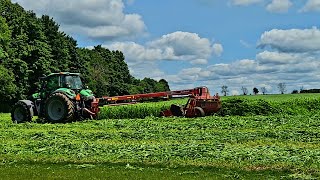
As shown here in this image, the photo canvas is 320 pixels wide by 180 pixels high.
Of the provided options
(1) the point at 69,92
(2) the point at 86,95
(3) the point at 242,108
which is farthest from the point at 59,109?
(3) the point at 242,108

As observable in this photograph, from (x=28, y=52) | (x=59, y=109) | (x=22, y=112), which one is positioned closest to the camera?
(x=59, y=109)

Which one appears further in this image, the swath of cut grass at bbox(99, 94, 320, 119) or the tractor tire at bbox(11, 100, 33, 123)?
the swath of cut grass at bbox(99, 94, 320, 119)

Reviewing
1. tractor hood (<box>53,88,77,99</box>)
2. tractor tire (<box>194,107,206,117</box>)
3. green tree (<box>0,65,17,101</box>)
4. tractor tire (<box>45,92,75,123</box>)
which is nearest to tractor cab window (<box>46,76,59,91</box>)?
tractor hood (<box>53,88,77,99</box>)

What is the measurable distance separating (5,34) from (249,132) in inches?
1625

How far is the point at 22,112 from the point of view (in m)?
28.5

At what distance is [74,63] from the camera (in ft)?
260

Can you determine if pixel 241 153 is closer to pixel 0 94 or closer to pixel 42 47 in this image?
pixel 0 94

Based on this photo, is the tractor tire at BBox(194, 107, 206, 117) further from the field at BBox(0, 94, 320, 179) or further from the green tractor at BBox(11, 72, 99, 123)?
the green tractor at BBox(11, 72, 99, 123)

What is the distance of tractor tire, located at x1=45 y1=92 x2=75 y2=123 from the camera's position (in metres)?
26.3

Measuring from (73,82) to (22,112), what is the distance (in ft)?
11.5

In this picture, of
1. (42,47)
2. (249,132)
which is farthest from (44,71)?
(249,132)

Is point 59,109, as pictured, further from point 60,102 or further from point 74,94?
point 74,94

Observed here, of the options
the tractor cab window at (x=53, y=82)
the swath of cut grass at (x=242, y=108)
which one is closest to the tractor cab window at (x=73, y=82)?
the tractor cab window at (x=53, y=82)

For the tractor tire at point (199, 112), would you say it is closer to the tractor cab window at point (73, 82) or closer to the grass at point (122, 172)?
the tractor cab window at point (73, 82)
